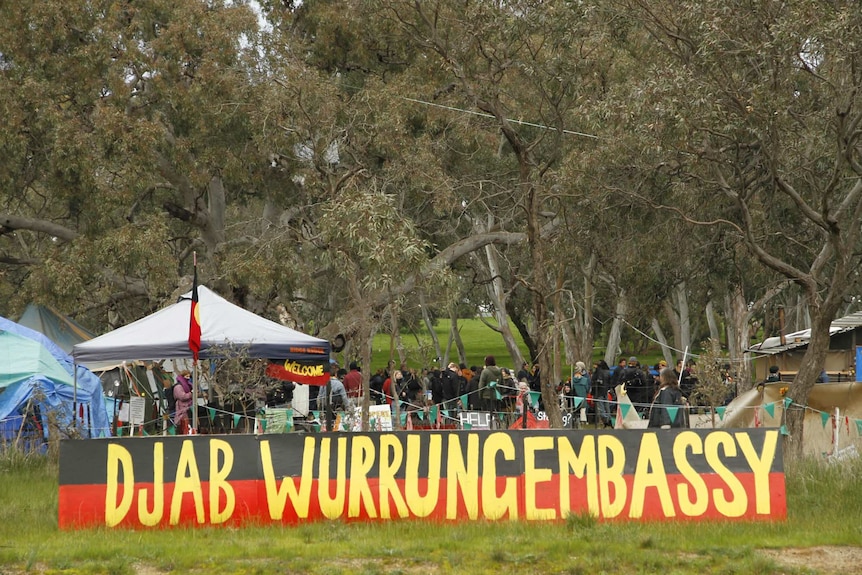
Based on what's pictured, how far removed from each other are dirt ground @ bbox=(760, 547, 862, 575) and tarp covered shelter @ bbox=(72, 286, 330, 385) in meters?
10.7

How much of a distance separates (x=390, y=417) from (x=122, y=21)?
14267 mm

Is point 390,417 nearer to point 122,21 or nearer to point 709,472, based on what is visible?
point 709,472

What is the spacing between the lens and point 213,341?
1825cm

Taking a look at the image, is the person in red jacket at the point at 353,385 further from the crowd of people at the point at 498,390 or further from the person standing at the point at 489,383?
the person standing at the point at 489,383

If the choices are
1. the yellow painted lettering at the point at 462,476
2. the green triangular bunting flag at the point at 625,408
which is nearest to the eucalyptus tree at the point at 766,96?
the green triangular bunting flag at the point at 625,408

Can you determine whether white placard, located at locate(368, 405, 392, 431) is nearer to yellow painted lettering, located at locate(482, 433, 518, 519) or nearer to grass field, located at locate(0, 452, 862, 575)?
yellow painted lettering, located at locate(482, 433, 518, 519)

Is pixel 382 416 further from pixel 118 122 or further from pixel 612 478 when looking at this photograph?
pixel 118 122

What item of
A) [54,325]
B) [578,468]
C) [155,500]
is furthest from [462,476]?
[54,325]

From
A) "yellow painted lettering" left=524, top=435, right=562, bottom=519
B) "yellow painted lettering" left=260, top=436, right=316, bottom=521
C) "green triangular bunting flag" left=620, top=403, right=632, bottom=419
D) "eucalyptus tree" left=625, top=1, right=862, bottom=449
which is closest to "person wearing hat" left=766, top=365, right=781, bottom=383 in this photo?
"green triangular bunting flag" left=620, top=403, right=632, bottom=419

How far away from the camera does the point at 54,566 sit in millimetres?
9375

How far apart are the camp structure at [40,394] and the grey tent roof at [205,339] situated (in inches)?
30.3

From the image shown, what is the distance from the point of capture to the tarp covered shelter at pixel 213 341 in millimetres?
17797

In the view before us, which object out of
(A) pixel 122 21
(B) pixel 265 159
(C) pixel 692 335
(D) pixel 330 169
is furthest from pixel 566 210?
(C) pixel 692 335

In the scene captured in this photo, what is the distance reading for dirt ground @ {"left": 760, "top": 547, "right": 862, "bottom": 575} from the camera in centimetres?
912
